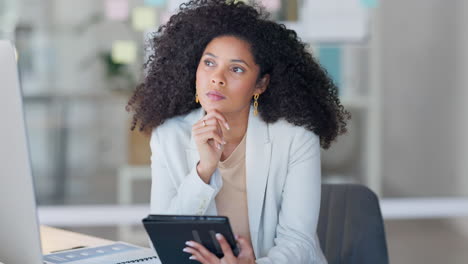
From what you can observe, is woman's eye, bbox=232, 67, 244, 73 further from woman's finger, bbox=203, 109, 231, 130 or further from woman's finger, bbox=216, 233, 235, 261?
woman's finger, bbox=216, 233, 235, 261

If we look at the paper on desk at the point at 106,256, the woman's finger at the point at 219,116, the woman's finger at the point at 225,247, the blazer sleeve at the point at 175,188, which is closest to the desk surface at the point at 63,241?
the paper on desk at the point at 106,256

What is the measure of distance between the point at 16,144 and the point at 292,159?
83cm

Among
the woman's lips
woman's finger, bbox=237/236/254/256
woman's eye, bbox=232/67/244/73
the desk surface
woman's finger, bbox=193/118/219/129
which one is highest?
woman's eye, bbox=232/67/244/73

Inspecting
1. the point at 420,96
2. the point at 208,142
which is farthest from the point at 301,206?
the point at 420,96

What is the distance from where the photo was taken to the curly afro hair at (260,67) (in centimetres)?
209

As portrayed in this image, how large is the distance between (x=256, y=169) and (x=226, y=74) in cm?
26

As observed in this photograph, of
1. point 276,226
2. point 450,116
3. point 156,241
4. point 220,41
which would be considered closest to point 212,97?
point 220,41

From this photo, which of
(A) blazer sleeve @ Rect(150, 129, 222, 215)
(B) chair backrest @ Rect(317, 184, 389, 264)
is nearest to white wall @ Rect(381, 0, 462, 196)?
(B) chair backrest @ Rect(317, 184, 389, 264)

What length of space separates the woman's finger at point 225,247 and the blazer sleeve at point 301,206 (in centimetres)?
29

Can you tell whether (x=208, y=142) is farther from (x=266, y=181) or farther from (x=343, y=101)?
(x=343, y=101)

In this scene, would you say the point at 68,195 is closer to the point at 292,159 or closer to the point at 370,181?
the point at 370,181

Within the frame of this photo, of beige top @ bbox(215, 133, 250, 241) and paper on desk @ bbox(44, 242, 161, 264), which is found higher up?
beige top @ bbox(215, 133, 250, 241)

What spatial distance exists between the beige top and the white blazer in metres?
0.04

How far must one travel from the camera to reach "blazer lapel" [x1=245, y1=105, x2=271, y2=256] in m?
2.04
